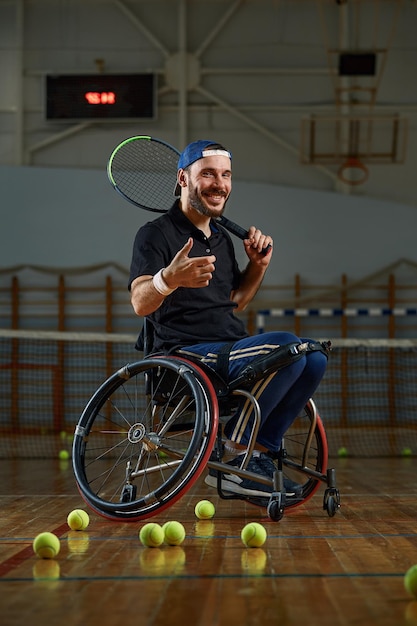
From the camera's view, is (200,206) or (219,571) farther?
(200,206)

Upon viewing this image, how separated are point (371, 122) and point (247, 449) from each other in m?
10.2

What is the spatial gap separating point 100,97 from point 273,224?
2.96 m

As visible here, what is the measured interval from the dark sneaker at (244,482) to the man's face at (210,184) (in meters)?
0.97

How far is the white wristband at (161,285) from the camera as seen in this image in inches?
125

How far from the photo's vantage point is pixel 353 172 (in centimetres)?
1289

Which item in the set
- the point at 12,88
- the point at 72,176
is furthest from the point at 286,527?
the point at 12,88

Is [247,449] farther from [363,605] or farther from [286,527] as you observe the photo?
[363,605]

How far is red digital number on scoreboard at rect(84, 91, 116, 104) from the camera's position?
12648 millimetres

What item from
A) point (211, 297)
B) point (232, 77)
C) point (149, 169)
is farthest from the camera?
point (232, 77)

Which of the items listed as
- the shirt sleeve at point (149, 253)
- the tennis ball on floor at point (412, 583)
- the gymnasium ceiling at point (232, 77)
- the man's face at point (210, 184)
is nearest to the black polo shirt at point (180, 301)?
the shirt sleeve at point (149, 253)

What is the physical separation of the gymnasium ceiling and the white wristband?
9.76 m

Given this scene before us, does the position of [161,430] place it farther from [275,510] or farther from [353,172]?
[353,172]

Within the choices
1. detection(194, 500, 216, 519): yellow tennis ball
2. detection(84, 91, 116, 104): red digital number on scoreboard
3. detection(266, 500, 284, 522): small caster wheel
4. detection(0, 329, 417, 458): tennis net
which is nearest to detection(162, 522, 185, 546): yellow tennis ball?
detection(266, 500, 284, 522): small caster wheel

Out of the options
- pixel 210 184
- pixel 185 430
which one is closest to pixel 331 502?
pixel 185 430
